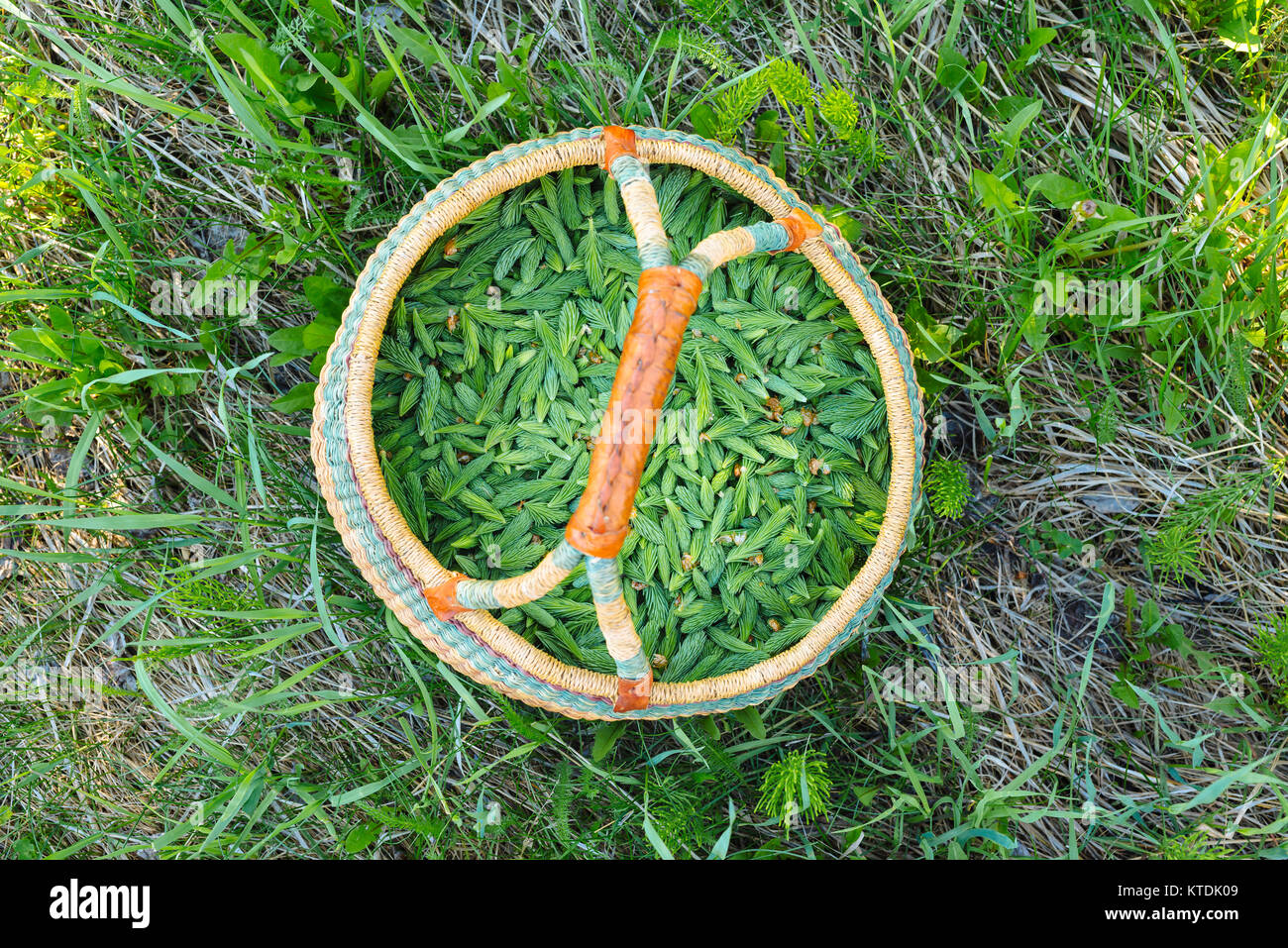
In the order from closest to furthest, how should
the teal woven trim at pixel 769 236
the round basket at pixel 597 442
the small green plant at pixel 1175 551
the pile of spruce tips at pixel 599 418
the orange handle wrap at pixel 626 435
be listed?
the orange handle wrap at pixel 626 435, the round basket at pixel 597 442, the teal woven trim at pixel 769 236, the pile of spruce tips at pixel 599 418, the small green plant at pixel 1175 551

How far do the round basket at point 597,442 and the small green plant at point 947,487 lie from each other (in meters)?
0.09

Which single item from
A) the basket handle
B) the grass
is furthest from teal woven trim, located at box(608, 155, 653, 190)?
the grass

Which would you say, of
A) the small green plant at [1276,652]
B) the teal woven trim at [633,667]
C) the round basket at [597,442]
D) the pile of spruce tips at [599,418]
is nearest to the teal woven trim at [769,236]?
the round basket at [597,442]

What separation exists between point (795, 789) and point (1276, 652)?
0.93 m

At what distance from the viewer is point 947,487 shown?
1.52m

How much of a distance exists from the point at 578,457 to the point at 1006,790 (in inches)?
36.1

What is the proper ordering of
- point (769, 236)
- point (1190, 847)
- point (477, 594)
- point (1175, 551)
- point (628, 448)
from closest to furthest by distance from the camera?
point (628, 448), point (477, 594), point (769, 236), point (1190, 847), point (1175, 551)

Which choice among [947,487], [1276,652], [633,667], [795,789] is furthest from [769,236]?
[1276,652]

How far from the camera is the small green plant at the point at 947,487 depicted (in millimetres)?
1517

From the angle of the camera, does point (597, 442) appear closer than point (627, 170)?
Yes

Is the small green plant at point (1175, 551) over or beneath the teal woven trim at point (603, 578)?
beneath

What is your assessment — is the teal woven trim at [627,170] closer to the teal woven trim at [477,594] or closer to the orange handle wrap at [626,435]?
the orange handle wrap at [626,435]

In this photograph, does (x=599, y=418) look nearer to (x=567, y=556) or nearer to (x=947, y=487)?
(x=567, y=556)

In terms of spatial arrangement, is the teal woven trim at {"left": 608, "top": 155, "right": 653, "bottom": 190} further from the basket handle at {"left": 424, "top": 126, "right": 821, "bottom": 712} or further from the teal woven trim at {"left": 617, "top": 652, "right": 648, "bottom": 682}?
the teal woven trim at {"left": 617, "top": 652, "right": 648, "bottom": 682}
